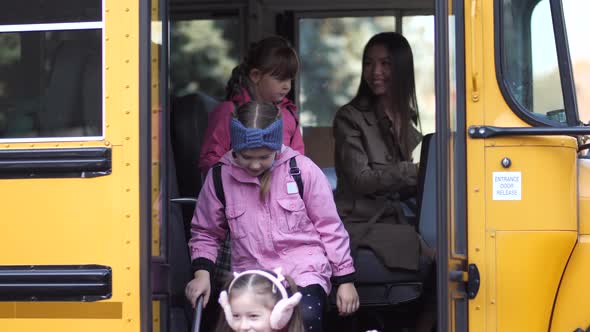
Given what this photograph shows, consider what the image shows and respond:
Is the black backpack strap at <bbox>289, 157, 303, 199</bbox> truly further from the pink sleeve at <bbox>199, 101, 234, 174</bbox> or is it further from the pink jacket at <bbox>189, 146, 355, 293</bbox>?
the pink sleeve at <bbox>199, 101, 234, 174</bbox>

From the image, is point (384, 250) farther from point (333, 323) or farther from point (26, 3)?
point (26, 3)

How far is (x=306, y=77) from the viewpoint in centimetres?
465

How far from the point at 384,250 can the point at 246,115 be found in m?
0.69

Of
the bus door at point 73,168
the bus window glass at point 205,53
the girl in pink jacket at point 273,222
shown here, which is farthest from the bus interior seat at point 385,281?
the bus window glass at point 205,53

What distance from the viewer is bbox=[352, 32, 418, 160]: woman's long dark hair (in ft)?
12.1

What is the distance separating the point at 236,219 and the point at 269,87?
70 centimetres

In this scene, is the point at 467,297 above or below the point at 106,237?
below

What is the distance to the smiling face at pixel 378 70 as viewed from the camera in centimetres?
372

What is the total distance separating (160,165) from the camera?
2762 mm

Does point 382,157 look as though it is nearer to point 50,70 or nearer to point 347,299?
point 347,299

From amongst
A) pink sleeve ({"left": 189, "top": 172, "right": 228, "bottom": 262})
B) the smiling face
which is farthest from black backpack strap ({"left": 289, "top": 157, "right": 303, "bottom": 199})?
the smiling face

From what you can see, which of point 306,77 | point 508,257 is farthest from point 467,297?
point 306,77

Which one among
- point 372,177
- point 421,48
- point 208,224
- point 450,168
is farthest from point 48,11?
point 421,48

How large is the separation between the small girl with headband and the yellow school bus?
23 centimetres
